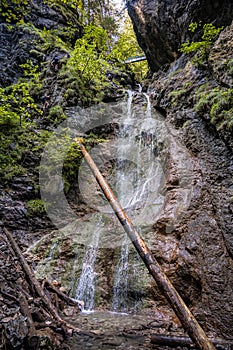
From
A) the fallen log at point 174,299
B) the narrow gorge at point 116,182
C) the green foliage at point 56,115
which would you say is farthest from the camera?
the green foliage at point 56,115

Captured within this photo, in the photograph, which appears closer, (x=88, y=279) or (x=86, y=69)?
(x=88, y=279)

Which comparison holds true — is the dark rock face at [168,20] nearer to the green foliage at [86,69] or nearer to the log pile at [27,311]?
the green foliage at [86,69]

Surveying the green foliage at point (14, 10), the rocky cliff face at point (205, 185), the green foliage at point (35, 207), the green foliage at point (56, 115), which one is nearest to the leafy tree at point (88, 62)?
the green foliage at point (56, 115)

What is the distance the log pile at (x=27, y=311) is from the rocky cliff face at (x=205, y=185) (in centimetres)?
268

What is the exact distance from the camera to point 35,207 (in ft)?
28.9

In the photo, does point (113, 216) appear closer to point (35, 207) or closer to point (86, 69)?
point (35, 207)

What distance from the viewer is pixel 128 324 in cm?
468

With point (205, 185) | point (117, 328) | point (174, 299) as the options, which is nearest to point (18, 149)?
point (205, 185)

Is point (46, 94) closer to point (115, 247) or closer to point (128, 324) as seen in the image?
point (115, 247)

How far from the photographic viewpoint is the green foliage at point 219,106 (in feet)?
20.1

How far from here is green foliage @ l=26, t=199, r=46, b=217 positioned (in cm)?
873

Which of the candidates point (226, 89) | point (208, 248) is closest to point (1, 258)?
point (208, 248)

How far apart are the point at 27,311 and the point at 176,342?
7.84ft

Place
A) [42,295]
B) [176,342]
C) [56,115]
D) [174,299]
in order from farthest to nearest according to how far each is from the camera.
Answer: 1. [56,115]
2. [42,295]
3. [176,342]
4. [174,299]
